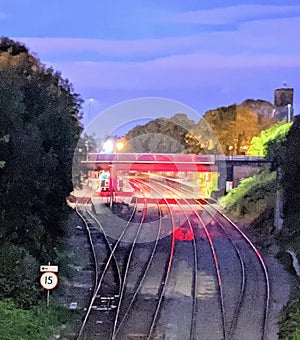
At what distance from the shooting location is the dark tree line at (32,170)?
20719 mm

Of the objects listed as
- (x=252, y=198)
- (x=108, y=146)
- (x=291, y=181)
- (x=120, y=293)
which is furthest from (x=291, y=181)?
(x=108, y=146)

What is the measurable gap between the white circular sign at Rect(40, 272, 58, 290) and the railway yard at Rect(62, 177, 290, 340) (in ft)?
3.88

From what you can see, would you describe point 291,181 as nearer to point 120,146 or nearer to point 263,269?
point 263,269

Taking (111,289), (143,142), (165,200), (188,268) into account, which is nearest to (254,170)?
(165,200)

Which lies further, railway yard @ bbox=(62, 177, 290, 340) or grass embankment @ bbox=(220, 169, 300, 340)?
grass embankment @ bbox=(220, 169, 300, 340)

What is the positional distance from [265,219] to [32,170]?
2059cm

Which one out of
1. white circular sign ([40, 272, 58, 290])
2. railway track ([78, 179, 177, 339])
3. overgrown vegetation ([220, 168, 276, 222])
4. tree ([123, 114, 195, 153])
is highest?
tree ([123, 114, 195, 153])

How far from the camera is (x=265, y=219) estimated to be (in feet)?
131

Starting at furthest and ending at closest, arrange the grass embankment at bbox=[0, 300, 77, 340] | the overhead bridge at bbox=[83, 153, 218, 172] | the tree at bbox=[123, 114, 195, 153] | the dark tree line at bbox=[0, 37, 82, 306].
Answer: the tree at bbox=[123, 114, 195, 153], the overhead bridge at bbox=[83, 153, 218, 172], the dark tree line at bbox=[0, 37, 82, 306], the grass embankment at bbox=[0, 300, 77, 340]

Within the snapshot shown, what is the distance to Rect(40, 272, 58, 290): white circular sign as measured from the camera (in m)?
18.8

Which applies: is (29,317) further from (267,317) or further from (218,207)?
(218,207)

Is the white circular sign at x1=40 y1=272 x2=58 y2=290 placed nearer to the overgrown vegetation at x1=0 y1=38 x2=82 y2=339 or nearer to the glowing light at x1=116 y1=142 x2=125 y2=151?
the overgrown vegetation at x1=0 y1=38 x2=82 y2=339

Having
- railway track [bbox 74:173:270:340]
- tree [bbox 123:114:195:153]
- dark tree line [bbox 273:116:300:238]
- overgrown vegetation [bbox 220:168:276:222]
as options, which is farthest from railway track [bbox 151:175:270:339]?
tree [bbox 123:114:195:153]

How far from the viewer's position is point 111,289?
22.8 meters
